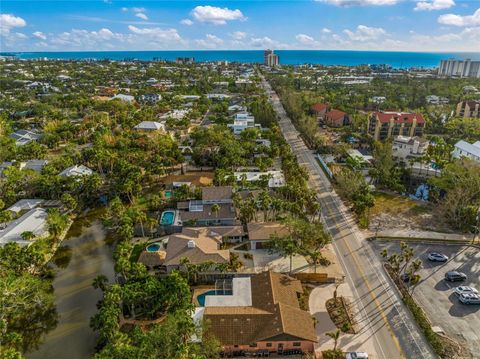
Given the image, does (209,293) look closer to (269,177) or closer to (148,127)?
(269,177)

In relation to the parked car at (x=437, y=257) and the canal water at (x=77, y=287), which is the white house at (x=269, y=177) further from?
the canal water at (x=77, y=287)

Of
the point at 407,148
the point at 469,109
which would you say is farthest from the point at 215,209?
the point at 469,109

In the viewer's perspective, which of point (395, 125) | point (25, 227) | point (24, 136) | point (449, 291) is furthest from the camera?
point (24, 136)

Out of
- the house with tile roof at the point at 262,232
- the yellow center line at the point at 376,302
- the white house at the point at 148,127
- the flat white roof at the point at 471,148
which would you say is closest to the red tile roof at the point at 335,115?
the flat white roof at the point at 471,148

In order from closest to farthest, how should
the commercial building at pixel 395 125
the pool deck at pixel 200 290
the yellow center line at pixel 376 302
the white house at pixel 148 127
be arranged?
the yellow center line at pixel 376 302, the pool deck at pixel 200 290, the commercial building at pixel 395 125, the white house at pixel 148 127

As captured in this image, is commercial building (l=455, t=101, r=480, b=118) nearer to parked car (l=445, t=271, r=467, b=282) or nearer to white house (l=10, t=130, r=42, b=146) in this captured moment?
parked car (l=445, t=271, r=467, b=282)

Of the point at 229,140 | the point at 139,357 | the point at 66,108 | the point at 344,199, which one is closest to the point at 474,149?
the point at 344,199

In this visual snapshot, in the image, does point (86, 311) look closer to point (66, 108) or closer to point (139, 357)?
point (139, 357)
